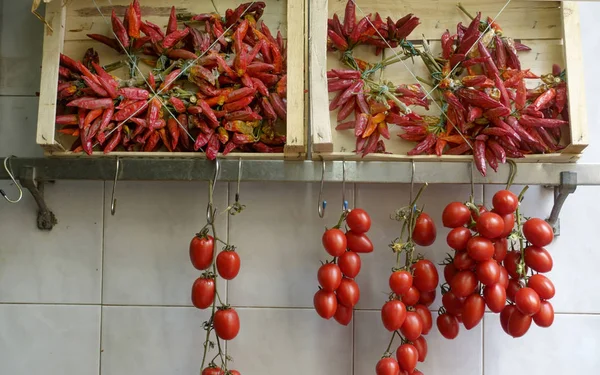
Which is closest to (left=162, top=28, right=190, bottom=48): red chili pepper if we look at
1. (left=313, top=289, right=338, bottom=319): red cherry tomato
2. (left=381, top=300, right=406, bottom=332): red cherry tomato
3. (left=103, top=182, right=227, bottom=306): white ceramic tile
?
(left=103, top=182, right=227, bottom=306): white ceramic tile

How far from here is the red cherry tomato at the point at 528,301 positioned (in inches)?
40.0

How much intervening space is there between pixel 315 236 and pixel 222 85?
462mm

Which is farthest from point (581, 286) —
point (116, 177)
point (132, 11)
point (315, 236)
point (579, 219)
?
point (132, 11)

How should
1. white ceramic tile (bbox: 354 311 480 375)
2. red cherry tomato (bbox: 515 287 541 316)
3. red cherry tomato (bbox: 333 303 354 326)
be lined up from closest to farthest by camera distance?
red cherry tomato (bbox: 515 287 541 316) < red cherry tomato (bbox: 333 303 354 326) < white ceramic tile (bbox: 354 311 480 375)

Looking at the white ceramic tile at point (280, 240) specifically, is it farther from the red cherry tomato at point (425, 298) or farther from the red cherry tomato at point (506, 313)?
the red cherry tomato at point (506, 313)

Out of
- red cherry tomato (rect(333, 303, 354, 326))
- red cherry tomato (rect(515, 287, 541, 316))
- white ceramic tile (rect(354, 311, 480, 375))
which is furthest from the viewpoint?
white ceramic tile (rect(354, 311, 480, 375))

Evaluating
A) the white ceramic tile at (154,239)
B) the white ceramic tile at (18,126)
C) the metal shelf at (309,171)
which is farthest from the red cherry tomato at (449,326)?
the white ceramic tile at (18,126)

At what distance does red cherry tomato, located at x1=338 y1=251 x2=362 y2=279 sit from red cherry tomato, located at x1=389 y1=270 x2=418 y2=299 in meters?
0.09

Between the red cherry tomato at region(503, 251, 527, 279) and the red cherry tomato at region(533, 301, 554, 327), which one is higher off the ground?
the red cherry tomato at region(503, 251, 527, 279)

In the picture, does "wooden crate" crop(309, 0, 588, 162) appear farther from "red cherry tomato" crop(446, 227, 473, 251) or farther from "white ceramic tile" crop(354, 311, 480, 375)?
"white ceramic tile" crop(354, 311, 480, 375)

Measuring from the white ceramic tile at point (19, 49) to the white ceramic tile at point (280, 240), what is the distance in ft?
2.11

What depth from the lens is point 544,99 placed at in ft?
3.75

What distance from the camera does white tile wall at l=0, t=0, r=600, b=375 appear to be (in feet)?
4.17

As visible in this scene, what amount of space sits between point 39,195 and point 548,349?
1.40 meters
